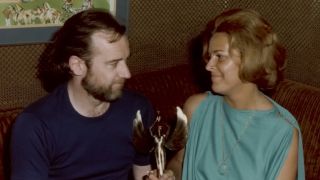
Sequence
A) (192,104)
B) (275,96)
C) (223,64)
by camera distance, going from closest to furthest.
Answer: (223,64) < (192,104) < (275,96)

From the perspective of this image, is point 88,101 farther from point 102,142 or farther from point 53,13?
point 53,13

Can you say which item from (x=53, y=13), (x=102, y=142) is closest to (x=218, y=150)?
(x=102, y=142)

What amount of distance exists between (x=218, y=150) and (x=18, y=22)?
1.06 m

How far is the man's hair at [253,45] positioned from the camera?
1.98 metres

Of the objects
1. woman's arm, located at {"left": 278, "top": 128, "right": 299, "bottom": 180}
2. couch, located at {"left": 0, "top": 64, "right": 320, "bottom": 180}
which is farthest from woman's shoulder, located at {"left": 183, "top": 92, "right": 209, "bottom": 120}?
woman's arm, located at {"left": 278, "top": 128, "right": 299, "bottom": 180}

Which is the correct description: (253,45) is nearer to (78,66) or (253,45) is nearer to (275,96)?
(78,66)

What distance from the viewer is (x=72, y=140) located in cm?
190

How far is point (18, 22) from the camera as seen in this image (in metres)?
2.34

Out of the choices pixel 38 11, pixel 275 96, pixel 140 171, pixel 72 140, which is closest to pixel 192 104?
pixel 140 171

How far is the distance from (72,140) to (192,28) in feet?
4.34

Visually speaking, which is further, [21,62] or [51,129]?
[21,62]

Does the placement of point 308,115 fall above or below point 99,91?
below

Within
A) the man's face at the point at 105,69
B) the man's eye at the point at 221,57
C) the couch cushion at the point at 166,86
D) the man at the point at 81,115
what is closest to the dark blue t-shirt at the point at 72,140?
the man at the point at 81,115

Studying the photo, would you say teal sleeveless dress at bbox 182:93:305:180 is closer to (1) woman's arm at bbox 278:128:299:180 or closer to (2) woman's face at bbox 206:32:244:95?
(1) woman's arm at bbox 278:128:299:180
